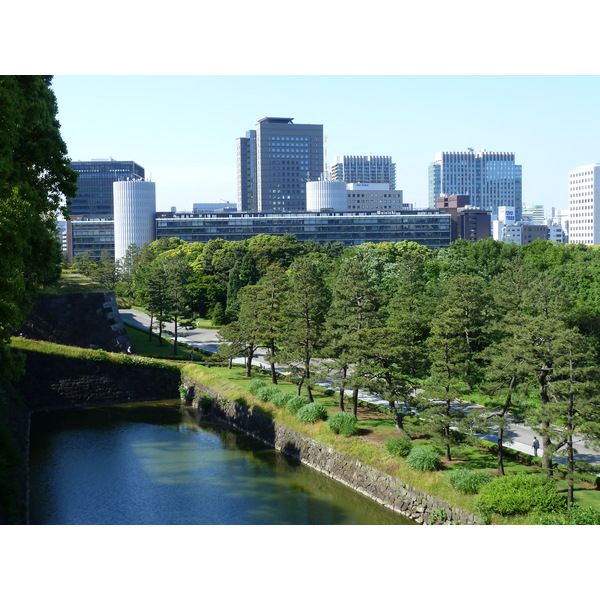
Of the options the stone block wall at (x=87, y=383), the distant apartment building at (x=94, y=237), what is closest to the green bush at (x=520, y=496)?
the stone block wall at (x=87, y=383)

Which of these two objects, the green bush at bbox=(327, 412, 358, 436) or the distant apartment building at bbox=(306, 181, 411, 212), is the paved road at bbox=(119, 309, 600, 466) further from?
the distant apartment building at bbox=(306, 181, 411, 212)

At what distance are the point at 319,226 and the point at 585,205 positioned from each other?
76404mm

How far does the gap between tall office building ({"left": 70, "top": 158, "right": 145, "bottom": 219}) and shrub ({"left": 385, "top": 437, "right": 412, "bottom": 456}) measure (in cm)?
14419

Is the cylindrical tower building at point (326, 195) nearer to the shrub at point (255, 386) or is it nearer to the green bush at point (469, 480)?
the shrub at point (255, 386)

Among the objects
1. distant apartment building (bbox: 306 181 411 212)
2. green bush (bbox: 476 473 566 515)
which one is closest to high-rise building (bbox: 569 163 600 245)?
distant apartment building (bbox: 306 181 411 212)

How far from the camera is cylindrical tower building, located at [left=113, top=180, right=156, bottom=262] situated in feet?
380

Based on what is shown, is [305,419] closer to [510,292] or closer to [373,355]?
[373,355]

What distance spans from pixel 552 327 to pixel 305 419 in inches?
413

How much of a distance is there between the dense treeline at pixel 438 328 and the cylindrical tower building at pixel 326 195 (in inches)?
3584

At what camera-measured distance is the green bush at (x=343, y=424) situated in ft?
81.5

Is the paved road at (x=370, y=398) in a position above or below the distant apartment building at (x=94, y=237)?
below

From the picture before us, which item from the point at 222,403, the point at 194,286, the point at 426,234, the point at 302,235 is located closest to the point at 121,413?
the point at 222,403

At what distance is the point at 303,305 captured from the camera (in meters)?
31.4

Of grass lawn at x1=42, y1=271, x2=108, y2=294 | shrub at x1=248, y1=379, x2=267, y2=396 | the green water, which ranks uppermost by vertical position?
grass lawn at x1=42, y1=271, x2=108, y2=294
